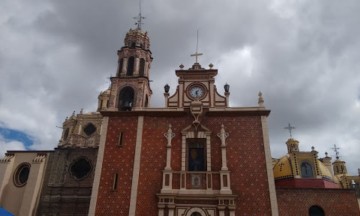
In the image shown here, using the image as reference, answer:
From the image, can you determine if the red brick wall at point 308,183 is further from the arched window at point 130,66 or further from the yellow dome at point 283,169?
the arched window at point 130,66

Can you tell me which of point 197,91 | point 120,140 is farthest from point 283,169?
point 120,140

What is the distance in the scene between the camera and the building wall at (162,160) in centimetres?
1790

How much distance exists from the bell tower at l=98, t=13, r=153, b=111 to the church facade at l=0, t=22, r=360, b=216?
9 cm

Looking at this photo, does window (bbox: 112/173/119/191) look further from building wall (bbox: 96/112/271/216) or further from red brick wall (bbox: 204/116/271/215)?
red brick wall (bbox: 204/116/271/215)

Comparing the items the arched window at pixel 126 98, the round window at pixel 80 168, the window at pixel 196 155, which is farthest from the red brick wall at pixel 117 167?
the round window at pixel 80 168

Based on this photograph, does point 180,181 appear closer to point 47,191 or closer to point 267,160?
point 267,160

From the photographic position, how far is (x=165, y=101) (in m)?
21.7

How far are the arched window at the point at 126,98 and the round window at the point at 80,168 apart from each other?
958 centimetres

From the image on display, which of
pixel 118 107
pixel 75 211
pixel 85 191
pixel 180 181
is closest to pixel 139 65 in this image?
pixel 118 107

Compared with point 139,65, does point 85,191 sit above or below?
below

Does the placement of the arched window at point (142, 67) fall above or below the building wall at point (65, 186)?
above

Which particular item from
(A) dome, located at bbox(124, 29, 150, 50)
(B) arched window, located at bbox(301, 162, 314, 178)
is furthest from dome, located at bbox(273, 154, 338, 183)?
(A) dome, located at bbox(124, 29, 150, 50)

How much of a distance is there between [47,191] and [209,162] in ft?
59.5

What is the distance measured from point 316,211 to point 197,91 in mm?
13032
